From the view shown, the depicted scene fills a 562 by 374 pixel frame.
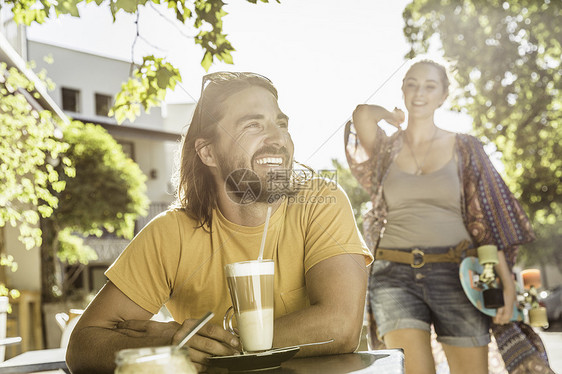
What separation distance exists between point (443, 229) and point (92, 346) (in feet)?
5.77

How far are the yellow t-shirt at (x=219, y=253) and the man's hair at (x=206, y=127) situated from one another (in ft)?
0.73

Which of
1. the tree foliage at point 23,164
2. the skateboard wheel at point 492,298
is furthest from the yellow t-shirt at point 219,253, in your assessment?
the tree foliage at point 23,164

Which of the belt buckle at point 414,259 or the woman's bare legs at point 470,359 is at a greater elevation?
the belt buckle at point 414,259

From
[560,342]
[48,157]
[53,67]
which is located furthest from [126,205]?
[560,342]

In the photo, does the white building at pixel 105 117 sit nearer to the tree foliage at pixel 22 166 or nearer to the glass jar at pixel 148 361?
the tree foliage at pixel 22 166

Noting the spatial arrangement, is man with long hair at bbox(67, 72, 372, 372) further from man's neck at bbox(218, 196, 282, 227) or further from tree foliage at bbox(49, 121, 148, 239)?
tree foliage at bbox(49, 121, 148, 239)

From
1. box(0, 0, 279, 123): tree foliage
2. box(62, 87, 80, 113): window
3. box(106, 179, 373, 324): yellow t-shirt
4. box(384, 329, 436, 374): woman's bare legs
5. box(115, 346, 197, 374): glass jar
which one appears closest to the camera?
box(115, 346, 197, 374): glass jar

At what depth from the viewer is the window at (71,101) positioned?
19.8m

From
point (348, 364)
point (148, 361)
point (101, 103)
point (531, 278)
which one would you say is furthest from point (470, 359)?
point (101, 103)

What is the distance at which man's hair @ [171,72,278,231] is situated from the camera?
2309 millimetres

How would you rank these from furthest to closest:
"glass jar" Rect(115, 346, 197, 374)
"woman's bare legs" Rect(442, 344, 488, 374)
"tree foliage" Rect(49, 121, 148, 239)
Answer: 1. "tree foliage" Rect(49, 121, 148, 239)
2. "woman's bare legs" Rect(442, 344, 488, 374)
3. "glass jar" Rect(115, 346, 197, 374)

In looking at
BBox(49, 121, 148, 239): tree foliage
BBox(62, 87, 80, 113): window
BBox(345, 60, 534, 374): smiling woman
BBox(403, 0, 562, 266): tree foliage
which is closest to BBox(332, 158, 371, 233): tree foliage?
BBox(345, 60, 534, 374): smiling woman

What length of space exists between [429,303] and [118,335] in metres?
1.63

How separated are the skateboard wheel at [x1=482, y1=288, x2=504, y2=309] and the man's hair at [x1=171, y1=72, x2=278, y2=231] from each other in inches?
Result: 51.5
